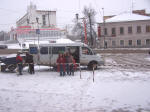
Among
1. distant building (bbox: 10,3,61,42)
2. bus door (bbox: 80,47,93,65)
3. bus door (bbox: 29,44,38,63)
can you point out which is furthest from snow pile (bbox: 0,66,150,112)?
distant building (bbox: 10,3,61,42)

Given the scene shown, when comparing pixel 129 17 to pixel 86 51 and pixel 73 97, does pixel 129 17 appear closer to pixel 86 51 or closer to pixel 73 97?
pixel 86 51

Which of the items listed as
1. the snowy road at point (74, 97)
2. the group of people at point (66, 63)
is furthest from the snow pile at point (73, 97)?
the group of people at point (66, 63)

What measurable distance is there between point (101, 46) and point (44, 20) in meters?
34.6

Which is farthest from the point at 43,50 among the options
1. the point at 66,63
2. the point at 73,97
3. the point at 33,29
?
the point at 33,29

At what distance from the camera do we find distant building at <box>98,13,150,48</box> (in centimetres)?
5259

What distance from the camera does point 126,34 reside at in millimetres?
54250

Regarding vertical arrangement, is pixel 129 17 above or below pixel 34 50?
above

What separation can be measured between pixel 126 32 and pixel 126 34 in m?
0.57

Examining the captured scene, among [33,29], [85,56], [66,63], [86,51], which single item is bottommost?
[66,63]

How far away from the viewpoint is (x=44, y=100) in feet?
24.5

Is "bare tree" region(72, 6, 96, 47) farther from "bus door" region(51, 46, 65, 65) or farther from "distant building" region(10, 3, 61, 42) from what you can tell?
"bus door" region(51, 46, 65, 65)

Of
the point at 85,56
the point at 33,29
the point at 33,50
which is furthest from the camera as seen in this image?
the point at 33,29

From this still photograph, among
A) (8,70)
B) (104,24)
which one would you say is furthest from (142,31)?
(8,70)

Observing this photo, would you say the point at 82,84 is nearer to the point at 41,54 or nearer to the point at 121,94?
the point at 121,94
